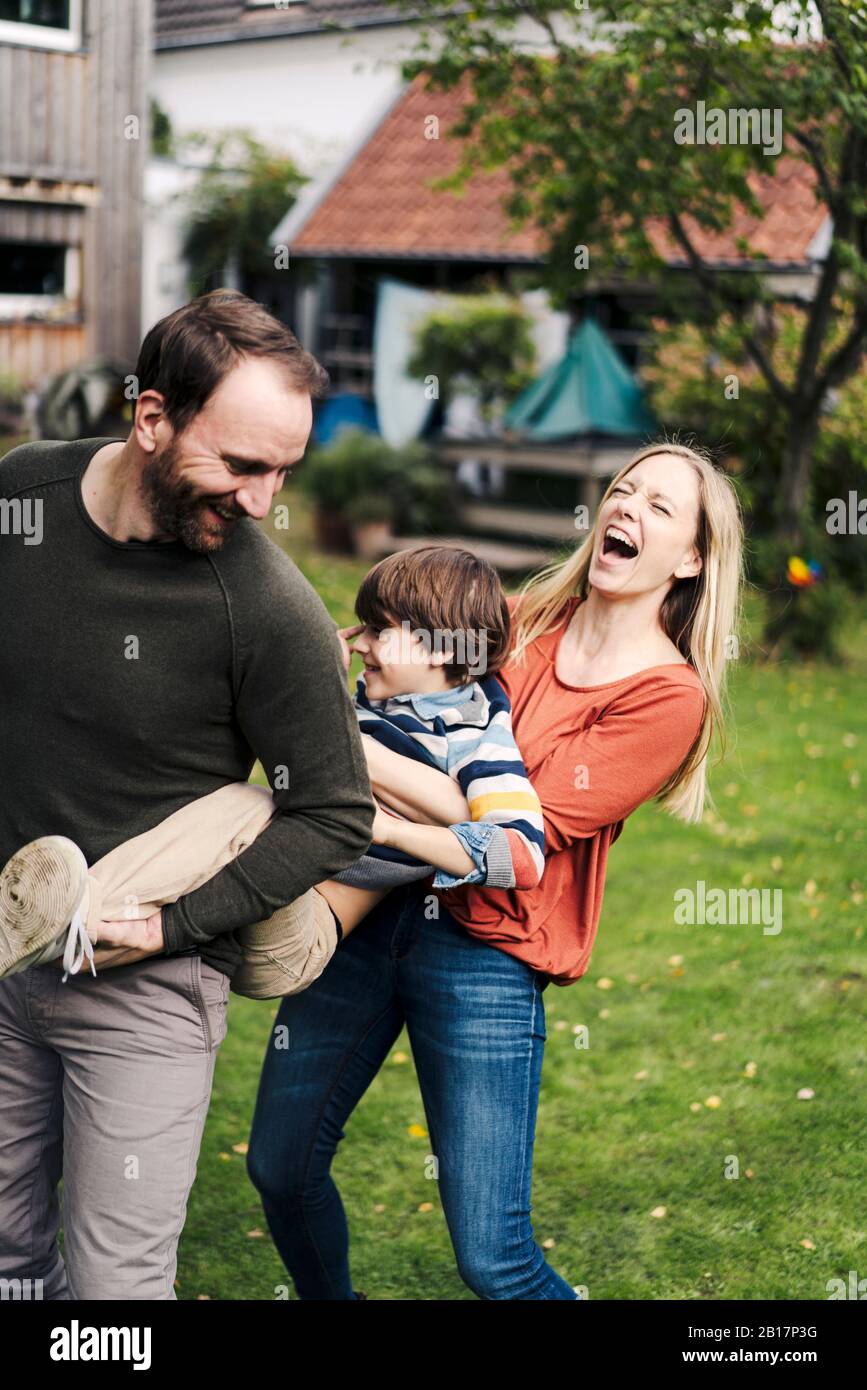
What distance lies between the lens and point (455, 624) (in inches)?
108

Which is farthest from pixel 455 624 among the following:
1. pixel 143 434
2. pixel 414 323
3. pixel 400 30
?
pixel 400 30

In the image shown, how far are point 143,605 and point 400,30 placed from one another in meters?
19.1

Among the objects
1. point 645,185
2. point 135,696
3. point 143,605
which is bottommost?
point 135,696

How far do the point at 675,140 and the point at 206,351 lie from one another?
786 centimetres

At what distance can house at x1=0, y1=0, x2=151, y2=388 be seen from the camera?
539 inches

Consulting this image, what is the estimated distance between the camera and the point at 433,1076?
2.83 metres

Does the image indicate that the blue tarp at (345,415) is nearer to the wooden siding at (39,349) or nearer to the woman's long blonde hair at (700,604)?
the wooden siding at (39,349)

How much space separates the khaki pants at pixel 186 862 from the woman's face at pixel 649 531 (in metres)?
0.82

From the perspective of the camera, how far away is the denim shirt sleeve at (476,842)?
253 centimetres

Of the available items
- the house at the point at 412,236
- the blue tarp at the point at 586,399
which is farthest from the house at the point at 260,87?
the blue tarp at the point at 586,399

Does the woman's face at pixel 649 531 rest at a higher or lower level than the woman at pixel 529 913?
higher

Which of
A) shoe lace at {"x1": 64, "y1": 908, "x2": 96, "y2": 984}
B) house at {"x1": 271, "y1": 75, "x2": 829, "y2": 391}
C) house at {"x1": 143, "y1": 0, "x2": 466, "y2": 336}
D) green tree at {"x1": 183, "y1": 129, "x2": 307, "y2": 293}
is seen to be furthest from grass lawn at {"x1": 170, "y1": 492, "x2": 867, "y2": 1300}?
house at {"x1": 143, "y1": 0, "x2": 466, "y2": 336}

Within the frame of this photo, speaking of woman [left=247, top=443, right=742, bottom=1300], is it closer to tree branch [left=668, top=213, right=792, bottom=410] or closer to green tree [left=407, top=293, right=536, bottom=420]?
tree branch [left=668, top=213, right=792, bottom=410]

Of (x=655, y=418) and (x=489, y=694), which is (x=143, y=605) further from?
(x=655, y=418)
